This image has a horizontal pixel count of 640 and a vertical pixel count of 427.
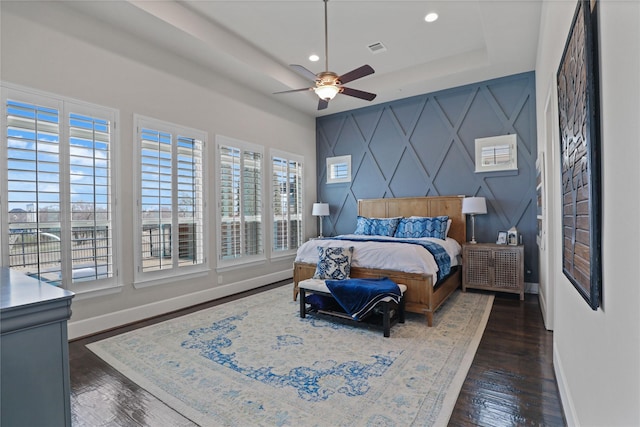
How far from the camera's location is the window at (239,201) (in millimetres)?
4875

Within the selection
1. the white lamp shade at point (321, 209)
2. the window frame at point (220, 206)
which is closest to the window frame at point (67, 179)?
the window frame at point (220, 206)

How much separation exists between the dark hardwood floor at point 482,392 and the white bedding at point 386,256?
94 centimetres

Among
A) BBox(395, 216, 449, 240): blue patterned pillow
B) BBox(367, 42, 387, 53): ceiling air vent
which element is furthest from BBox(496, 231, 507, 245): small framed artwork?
BBox(367, 42, 387, 53): ceiling air vent

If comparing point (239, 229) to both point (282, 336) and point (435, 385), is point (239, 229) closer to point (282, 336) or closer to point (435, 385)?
point (282, 336)

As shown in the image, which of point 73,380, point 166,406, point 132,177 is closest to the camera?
point 166,406

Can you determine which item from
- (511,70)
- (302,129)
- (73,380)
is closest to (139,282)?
(73,380)

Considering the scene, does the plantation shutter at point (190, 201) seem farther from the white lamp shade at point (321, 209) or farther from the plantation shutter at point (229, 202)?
the white lamp shade at point (321, 209)

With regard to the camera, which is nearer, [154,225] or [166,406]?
[166,406]

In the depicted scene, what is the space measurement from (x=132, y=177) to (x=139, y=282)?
127 cm

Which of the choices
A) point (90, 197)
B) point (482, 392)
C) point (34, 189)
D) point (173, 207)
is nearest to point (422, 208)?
point (482, 392)

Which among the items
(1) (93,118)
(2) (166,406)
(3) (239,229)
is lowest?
(2) (166,406)

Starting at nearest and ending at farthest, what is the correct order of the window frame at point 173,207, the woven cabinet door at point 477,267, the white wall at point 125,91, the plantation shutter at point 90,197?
the white wall at point 125,91
the plantation shutter at point 90,197
the window frame at point 173,207
the woven cabinet door at point 477,267

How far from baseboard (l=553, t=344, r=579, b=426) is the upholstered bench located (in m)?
1.35

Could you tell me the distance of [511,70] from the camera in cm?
484
